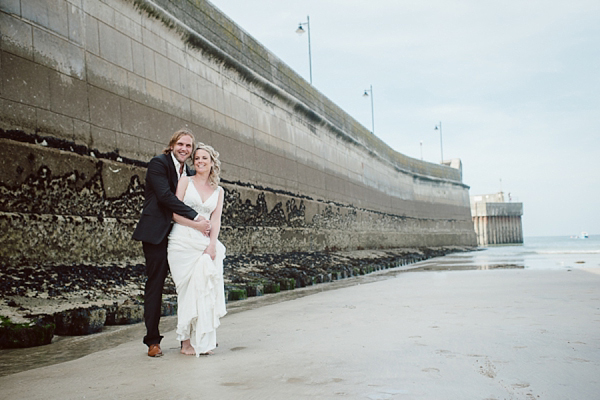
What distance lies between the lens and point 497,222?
57.3m

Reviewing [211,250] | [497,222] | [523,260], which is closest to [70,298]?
[211,250]

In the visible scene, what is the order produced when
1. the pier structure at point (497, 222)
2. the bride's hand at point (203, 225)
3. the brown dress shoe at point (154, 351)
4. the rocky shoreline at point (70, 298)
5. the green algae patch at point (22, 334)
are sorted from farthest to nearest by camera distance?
the pier structure at point (497, 222) < the rocky shoreline at point (70, 298) < the green algae patch at point (22, 334) < the bride's hand at point (203, 225) < the brown dress shoe at point (154, 351)

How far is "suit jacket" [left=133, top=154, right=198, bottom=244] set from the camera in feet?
12.1

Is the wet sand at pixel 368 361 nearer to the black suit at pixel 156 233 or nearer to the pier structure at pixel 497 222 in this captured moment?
the black suit at pixel 156 233

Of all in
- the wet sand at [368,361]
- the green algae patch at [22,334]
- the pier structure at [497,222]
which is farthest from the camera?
the pier structure at [497,222]

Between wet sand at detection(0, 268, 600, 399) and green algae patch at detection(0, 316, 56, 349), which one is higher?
green algae patch at detection(0, 316, 56, 349)

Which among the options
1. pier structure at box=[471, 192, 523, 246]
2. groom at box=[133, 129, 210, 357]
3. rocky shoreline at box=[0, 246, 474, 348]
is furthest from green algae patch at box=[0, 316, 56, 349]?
pier structure at box=[471, 192, 523, 246]

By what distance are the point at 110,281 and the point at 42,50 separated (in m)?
2.56

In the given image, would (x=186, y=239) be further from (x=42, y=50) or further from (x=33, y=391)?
(x=42, y=50)

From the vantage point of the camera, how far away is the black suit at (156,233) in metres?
3.67

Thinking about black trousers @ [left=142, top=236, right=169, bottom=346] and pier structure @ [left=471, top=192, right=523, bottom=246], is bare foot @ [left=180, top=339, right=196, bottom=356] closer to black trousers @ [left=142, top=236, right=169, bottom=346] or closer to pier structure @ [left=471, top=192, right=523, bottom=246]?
black trousers @ [left=142, top=236, right=169, bottom=346]

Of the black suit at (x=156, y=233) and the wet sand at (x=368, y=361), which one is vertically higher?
the black suit at (x=156, y=233)

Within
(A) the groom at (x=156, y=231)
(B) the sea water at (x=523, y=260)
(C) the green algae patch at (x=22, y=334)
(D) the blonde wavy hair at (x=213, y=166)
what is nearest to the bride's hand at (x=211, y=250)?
(A) the groom at (x=156, y=231)

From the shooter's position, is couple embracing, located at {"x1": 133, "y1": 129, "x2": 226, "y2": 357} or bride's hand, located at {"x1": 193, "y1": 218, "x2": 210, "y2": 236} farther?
bride's hand, located at {"x1": 193, "y1": 218, "x2": 210, "y2": 236}
